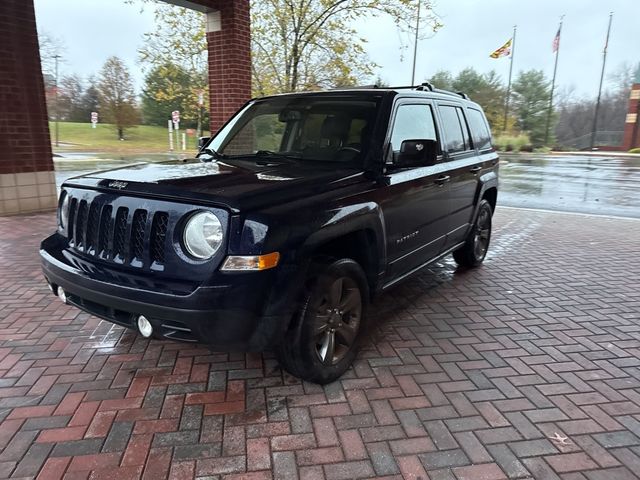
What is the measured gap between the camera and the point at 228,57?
8.47 metres

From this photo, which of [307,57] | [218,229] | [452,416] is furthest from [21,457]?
[307,57]

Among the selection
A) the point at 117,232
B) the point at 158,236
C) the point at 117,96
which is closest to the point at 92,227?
the point at 117,232

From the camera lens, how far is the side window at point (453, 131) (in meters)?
4.54

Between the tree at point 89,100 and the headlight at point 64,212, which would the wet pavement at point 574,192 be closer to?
the headlight at point 64,212

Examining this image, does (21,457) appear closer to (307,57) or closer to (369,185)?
(369,185)

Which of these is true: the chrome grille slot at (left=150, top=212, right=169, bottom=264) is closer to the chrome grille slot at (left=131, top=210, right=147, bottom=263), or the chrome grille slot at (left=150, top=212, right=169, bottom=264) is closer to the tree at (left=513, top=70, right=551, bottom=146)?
the chrome grille slot at (left=131, top=210, right=147, bottom=263)

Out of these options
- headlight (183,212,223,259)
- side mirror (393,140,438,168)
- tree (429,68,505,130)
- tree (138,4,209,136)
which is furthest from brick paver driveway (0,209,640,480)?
tree (429,68,505,130)

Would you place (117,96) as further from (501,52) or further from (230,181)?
(230,181)

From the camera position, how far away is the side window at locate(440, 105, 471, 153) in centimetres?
454

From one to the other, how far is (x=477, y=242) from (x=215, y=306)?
167 inches

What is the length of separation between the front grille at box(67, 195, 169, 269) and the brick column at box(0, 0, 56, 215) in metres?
5.63

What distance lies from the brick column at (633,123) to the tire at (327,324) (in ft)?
155

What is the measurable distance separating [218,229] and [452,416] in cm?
175

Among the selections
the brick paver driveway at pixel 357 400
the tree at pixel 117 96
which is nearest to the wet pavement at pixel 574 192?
the brick paver driveway at pixel 357 400
